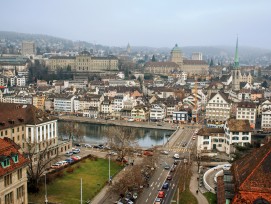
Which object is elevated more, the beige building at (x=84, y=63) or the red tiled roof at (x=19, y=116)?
the beige building at (x=84, y=63)

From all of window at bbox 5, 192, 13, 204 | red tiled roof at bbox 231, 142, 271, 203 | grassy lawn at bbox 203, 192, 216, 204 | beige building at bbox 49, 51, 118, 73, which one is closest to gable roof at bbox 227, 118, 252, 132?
grassy lawn at bbox 203, 192, 216, 204

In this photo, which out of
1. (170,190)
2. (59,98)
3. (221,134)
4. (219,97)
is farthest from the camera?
(59,98)

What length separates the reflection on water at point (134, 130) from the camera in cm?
5322

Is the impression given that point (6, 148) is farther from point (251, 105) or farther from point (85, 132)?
point (251, 105)

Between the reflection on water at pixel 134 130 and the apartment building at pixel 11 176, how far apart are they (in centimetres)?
2965

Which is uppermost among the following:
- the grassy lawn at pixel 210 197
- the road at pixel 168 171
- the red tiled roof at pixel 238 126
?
the red tiled roof at pixel 238 126

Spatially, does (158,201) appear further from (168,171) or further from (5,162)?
(5,162)

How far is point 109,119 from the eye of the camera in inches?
2707

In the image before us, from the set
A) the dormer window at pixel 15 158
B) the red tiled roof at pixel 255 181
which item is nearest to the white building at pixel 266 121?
the red tiled roof at pixel 255 181

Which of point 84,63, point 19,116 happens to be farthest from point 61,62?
point 19,116

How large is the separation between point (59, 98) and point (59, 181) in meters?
46.1

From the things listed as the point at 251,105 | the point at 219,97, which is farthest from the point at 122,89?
the point at 251,105

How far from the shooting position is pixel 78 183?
30.0 m

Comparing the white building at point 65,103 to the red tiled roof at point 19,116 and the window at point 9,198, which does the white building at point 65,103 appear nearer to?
the red tiled roof at point 19,116
